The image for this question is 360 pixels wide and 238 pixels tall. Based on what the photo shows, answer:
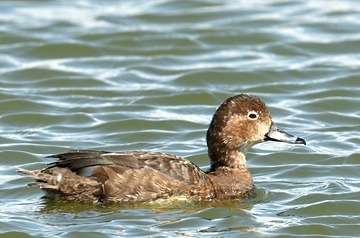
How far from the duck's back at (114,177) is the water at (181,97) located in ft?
0.55

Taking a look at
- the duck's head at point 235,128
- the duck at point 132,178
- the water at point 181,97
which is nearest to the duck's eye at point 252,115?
the duck's head at point 235,128

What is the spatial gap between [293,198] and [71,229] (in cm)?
266

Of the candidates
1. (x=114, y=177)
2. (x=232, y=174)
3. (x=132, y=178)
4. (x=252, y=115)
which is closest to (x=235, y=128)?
(x=252, y=115)

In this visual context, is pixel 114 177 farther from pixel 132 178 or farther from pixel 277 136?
pixel 277 136

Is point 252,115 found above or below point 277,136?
above

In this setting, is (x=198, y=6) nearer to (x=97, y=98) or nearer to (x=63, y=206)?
(x=97, y=98)

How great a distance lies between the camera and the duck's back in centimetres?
934

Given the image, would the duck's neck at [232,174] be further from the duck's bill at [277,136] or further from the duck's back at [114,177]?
the duck's back at [114,177]

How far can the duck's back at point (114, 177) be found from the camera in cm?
934

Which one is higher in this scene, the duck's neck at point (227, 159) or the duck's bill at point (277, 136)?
the duck's bill at point (277, 136)

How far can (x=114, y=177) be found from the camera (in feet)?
30.7

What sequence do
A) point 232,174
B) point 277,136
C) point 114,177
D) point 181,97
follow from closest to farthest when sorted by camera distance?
point 114,177 < point 232,174 < point 277,136 < point 181,97

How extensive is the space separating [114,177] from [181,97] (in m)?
5.24

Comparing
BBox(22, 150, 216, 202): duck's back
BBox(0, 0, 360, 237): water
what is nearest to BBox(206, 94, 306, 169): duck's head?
BBox(0, 0, 360, 237): water
